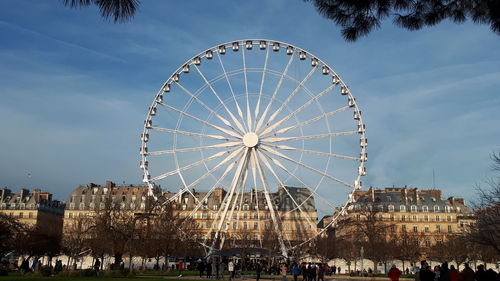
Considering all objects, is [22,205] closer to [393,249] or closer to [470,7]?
[393,249]

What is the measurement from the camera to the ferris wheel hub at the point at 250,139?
142 ft

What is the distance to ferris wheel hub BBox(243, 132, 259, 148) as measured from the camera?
142 ft

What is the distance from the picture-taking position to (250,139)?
43406 mm

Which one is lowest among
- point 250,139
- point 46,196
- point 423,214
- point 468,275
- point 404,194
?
point 468,275

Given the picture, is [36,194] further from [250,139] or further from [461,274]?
[461,274]

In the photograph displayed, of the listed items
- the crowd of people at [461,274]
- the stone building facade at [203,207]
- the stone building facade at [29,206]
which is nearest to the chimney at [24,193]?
the stone building facade at [29,206]

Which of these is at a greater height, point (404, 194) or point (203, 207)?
point (404, 194)

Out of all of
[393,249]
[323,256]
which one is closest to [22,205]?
[323,256]

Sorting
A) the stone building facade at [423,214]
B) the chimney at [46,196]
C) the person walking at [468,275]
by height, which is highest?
the chimney at [46,196]

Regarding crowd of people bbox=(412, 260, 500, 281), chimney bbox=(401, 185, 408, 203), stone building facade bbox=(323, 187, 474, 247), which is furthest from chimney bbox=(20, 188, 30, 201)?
crowd of people bbox=(412, 260, 500, 281)

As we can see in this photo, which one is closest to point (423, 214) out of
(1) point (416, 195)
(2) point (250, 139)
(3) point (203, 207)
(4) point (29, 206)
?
(1) point (416, 195)

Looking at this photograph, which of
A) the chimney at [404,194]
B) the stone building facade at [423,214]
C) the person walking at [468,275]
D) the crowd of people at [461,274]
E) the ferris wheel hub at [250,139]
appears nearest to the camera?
the crowd of people at [461,274]

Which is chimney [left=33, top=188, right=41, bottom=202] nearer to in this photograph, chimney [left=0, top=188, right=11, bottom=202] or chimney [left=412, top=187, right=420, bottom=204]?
chimney [left=0, top=188, right=11, bottom=202]

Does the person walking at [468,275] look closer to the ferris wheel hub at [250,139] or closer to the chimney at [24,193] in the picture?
the ferris wheel hub at [250,139]
